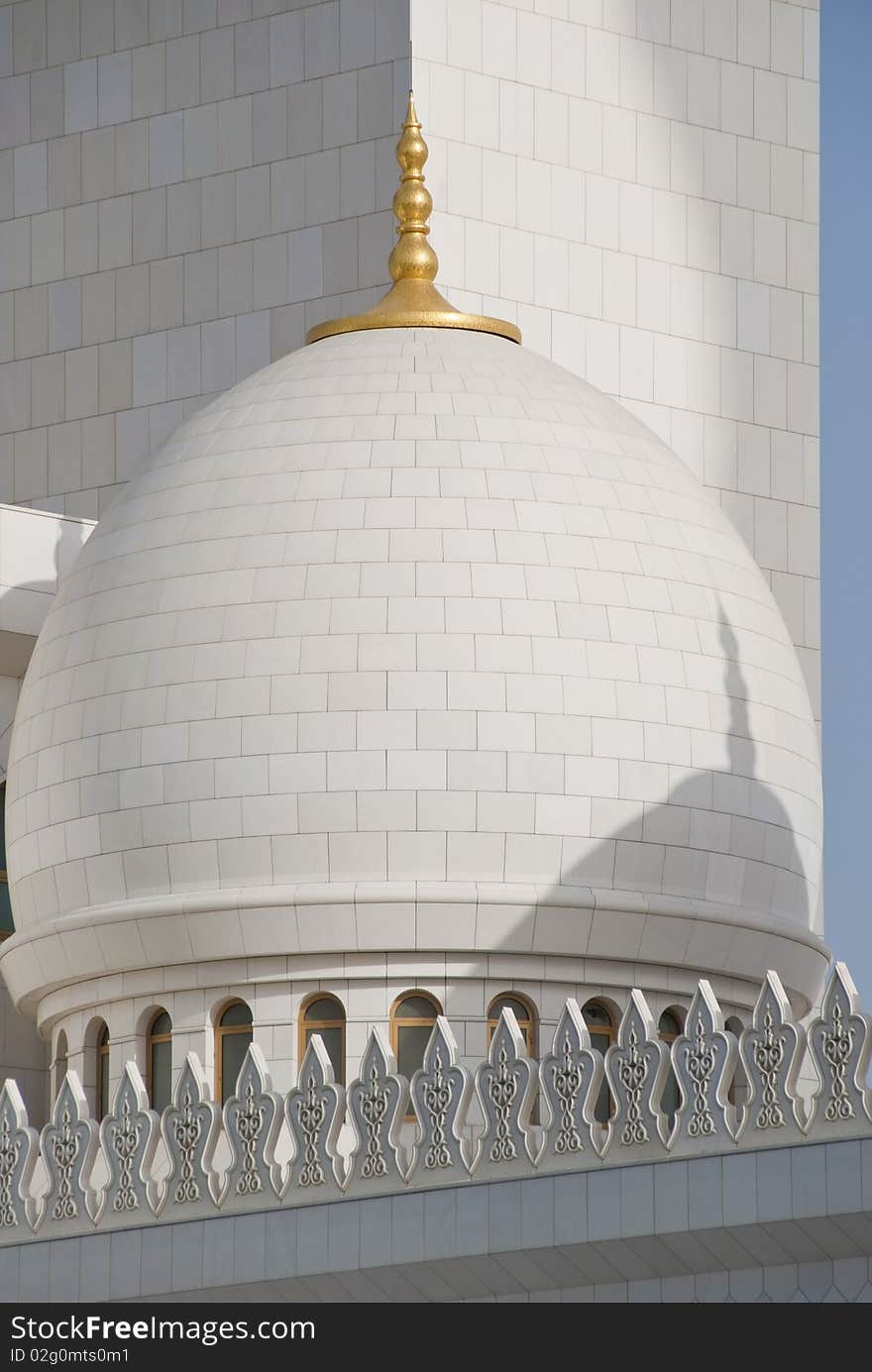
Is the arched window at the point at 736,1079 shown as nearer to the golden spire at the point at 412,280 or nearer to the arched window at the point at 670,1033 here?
the arched window at the point at 670,1033

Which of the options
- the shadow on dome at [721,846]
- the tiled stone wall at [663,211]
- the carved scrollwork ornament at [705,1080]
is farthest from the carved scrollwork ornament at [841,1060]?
the tiled stone wall at [663,211]

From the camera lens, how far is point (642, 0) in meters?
41.5

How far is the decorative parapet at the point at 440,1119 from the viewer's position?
84.1 ft

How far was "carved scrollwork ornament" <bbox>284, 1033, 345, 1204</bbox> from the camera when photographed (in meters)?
28.4

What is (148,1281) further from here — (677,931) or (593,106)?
(593,106)

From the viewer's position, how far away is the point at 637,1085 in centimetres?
2666

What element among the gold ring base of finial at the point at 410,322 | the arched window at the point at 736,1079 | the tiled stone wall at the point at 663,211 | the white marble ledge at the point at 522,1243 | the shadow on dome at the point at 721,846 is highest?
the tiled stone wall at the point at 663,211

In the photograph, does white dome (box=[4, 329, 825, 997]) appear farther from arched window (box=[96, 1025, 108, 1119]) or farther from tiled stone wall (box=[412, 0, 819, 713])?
tiled stone wall (box=[412, 0, 819, 713])

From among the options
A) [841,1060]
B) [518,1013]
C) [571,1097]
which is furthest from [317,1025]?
[841,1060]

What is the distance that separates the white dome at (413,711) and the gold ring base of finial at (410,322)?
1.30 m

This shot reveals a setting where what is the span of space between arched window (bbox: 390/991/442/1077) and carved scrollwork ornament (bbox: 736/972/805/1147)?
5.57 meters

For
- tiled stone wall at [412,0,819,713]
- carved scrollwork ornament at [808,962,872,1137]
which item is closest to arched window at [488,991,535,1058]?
carved scrollwork ornament at [808,962,872,1137]

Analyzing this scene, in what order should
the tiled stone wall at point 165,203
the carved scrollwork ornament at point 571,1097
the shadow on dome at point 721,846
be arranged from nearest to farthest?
the carved scrollwork ornament at point 571,1097
the shadow on dome at point 721,846
the tiled stone wall at point 165,203

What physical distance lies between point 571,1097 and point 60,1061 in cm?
777
